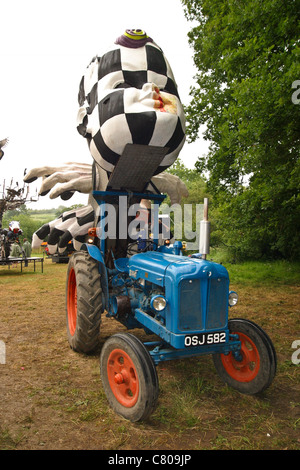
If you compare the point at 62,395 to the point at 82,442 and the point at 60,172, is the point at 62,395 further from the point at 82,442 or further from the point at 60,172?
the point at 60,172

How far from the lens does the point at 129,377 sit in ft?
9.31

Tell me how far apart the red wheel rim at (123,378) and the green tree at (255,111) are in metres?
5.22

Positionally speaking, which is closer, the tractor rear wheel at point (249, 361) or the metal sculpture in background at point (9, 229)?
the tractor rear wheel at point (249, 361)

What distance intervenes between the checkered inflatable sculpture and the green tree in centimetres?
310

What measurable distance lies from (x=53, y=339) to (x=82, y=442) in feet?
8.37

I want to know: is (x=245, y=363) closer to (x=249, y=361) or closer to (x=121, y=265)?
(x=249, y=361)

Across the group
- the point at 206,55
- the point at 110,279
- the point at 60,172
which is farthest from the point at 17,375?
the point at 206,55

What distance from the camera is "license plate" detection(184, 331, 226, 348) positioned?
2.84 m

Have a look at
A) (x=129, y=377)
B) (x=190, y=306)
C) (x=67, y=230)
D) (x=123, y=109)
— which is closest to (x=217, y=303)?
(x=190, y=306)

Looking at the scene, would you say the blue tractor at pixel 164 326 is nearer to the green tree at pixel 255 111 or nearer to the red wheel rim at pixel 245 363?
the red wheel rim at pixel 245 363

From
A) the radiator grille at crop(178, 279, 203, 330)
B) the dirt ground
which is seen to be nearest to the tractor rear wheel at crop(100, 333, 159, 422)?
the dirt ground

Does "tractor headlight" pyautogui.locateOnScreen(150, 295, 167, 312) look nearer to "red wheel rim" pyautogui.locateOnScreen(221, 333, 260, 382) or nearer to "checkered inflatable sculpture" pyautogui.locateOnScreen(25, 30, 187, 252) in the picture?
"red wheel rim" pyautogui.locateOnScreen(221, 333, 260, 382)

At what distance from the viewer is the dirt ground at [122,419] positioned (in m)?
2.53

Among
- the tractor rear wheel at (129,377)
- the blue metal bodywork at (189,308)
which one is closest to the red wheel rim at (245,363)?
the blue metal bodywork at (189,308)
